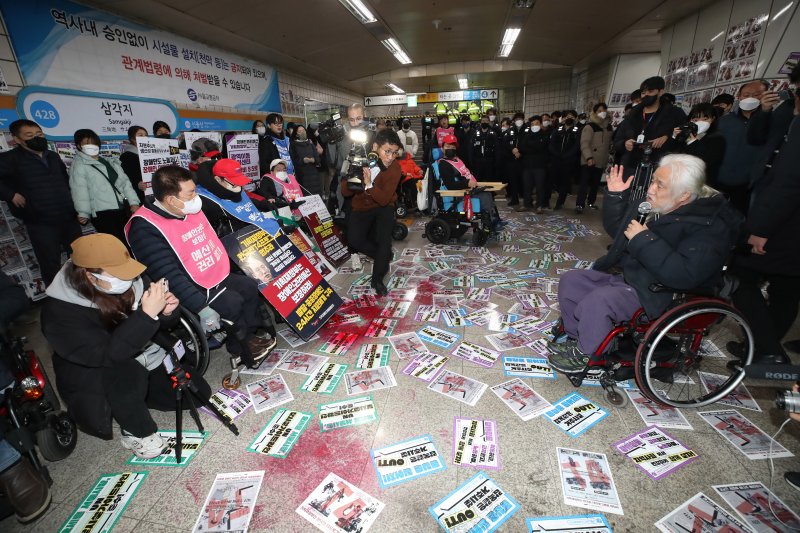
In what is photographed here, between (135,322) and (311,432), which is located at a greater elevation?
(135,322)

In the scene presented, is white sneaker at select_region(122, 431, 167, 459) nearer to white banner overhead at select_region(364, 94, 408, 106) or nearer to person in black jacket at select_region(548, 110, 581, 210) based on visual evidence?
person in black jacket at select_region(548, 110, 581, 210)

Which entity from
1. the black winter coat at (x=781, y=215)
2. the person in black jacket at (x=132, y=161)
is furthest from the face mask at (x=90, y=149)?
the black winter coat at (x=781, y=215)

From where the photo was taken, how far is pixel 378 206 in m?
3.49

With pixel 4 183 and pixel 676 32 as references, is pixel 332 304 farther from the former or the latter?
pixel 676 32

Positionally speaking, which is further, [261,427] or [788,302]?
[788,302]

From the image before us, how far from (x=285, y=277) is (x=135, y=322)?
48.0 inches

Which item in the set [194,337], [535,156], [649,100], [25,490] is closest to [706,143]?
[649,100]

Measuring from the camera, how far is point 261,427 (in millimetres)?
1939

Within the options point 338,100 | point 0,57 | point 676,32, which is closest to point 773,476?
point 0,57

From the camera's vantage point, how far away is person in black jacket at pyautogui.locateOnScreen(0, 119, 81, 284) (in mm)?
3176

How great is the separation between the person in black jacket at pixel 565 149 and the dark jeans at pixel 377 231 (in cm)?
459

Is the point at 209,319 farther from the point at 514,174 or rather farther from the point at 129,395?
the point at 514,174

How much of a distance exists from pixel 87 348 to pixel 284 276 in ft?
4.33

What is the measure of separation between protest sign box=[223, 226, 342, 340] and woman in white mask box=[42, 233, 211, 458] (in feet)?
2.41
